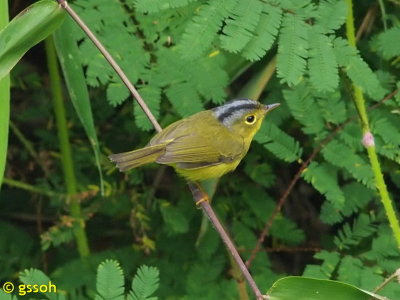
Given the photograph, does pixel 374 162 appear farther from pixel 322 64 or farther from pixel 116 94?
pixel 116 94

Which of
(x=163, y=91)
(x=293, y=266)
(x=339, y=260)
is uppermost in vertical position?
(x=163, y=91)

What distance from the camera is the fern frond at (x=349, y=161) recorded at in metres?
2.68

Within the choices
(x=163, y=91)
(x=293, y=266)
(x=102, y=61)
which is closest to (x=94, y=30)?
(x=102, y=61)

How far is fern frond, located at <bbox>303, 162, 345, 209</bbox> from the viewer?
2.71 m

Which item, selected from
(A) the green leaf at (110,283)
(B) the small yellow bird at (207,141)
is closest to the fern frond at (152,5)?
(B) the small yellow bird at (207,141)

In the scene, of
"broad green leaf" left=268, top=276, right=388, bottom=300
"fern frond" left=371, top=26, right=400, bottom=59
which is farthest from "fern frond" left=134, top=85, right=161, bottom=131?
"broad green leaf" left=268, top=276, right=388, bottom=300

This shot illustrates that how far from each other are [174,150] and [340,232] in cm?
76

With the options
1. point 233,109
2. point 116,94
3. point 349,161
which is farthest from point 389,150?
point 116,94

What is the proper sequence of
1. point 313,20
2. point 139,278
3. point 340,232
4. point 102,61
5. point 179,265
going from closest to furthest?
point 139,278, point 313,20, point 102,61, point 340,232, point 179,265

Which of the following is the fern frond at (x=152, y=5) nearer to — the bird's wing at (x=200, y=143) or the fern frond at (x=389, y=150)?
the bird's wing at (x=200, y=143)

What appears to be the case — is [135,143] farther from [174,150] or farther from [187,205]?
[174,150]

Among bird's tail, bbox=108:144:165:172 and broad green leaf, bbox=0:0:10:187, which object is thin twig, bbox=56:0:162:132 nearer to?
broad green leaf, bbox=0:0:10:187

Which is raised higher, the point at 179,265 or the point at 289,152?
the point at 289,152

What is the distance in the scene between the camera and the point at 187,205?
3.34m
